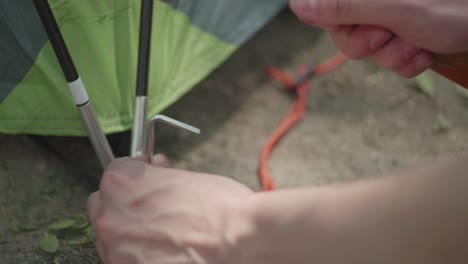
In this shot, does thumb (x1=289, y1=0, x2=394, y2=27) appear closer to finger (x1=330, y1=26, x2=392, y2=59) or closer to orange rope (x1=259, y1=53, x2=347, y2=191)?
finger (x1=330, y1=26, x2=392, y2=59)

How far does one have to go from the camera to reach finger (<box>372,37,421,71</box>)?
2.87 feet

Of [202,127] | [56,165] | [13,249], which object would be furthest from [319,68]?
[13,249]

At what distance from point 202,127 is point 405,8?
468 mm

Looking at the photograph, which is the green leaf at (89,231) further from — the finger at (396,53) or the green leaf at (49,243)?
the finger at (396,53)

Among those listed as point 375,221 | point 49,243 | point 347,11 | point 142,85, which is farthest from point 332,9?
point 49,243

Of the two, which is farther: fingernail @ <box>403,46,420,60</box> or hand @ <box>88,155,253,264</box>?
fingernail @ <box>403,46,420,60</box>

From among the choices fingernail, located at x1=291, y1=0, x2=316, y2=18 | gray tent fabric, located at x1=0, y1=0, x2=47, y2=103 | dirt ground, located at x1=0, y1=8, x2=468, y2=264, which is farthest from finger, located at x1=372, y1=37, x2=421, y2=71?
gray tent fabric, located at x1=0, y1=0, x2=47, y2=103

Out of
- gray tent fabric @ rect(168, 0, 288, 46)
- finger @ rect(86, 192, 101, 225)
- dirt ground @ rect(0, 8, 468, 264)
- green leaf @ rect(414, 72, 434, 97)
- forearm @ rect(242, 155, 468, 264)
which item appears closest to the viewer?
forearm @ rect(242, 155, 468, 264)

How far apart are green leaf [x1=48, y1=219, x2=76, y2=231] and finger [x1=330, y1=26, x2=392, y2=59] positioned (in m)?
0.46

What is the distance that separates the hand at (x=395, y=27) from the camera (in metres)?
0.81

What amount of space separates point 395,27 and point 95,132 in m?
0.43

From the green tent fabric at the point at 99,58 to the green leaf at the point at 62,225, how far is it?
0.13 metres

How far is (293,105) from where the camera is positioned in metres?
1.24

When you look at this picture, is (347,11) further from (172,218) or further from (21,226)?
(21,226)
